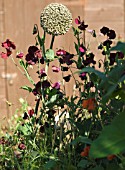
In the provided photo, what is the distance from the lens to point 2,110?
541 cm

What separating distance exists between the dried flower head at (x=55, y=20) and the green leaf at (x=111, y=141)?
5.85ft

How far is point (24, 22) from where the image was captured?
17.5 ft

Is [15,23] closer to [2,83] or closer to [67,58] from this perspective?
[2,83]

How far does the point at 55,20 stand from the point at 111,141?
1903 mm

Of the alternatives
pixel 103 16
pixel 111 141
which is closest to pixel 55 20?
pixel 103 16

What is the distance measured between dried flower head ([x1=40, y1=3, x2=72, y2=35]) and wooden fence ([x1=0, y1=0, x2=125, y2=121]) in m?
1.38

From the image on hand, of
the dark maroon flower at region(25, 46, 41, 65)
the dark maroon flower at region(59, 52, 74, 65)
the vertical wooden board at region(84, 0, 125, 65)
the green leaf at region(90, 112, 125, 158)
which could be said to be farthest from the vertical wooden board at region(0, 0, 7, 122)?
the green leaf at region(90, 112, 125, 158)

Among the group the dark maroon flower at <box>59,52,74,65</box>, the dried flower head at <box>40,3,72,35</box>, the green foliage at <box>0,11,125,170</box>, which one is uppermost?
the dried flower head at <box>40,3,72,35</box>

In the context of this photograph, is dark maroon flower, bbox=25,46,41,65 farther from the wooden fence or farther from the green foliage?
the wooden fence

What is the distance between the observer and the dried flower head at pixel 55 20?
12.9 feet

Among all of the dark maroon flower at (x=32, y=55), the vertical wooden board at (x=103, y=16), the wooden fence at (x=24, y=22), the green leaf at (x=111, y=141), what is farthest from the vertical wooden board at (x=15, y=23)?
the green leaf at (x=111, y=141)

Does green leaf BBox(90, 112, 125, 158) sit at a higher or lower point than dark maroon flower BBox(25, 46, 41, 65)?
lower

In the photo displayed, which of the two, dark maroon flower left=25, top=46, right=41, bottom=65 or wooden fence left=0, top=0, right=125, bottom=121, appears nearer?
dark maroon flower left=25, top=46, right=41, bottom=65

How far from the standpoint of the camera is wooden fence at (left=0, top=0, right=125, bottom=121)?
5344mm
